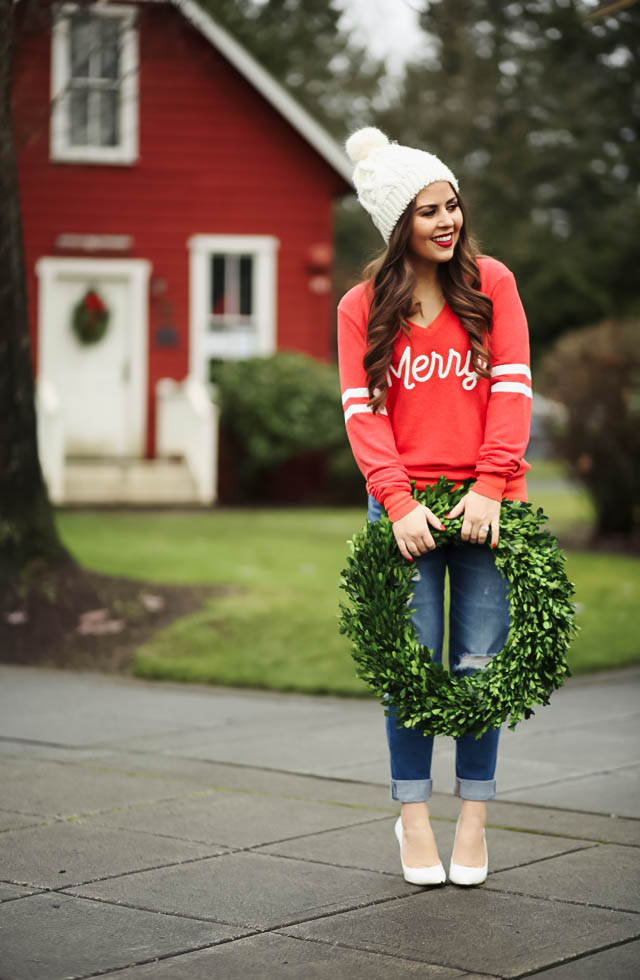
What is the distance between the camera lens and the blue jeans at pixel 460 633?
3988 mm

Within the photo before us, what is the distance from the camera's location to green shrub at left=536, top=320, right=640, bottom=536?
13344 millimetres

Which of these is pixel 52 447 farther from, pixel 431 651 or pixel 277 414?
pixel 431 651

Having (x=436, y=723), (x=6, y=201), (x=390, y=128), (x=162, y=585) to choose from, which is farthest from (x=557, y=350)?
(x=390, y=128)

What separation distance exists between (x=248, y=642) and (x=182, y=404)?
1023cm

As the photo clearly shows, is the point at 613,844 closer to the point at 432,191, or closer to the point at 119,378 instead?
the point at 432,191

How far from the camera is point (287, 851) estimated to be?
4.41m

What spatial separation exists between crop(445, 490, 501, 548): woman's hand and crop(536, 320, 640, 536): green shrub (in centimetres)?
970

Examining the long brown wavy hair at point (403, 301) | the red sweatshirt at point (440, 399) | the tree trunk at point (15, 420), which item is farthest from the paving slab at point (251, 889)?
the tree trunk at point (15, 420)

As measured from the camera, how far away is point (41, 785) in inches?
208

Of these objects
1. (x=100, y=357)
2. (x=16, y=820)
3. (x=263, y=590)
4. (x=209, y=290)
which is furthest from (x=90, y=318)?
(x=16, y=820)

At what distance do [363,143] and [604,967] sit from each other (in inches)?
93.3

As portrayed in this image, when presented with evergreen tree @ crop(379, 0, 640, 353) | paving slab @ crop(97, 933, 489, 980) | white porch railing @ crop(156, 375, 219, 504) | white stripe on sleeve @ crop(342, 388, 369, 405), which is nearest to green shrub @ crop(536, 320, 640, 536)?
white porch railing @ crop(156, 375, 219, 504)

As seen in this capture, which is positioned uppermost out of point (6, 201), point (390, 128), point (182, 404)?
point (390, 128)

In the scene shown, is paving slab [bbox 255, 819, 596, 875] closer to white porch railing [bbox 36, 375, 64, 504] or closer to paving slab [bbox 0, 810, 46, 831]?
paving slab [bbox 0, 810, 46, 831]
